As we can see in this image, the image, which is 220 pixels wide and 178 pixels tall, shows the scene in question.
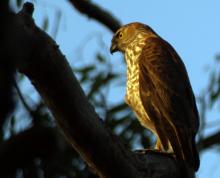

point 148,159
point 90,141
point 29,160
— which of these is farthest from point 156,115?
point 29,160

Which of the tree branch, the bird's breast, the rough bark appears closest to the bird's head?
the bird's breast

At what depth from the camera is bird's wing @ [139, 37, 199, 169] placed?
3.53m

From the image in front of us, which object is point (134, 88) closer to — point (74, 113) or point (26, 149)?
point (74, 113)

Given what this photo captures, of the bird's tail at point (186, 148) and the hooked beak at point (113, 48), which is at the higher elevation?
the hooked beak at point (113, 48)

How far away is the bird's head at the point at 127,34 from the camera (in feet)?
18.6

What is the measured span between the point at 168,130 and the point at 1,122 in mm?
3354

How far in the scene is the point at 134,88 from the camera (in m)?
4.49

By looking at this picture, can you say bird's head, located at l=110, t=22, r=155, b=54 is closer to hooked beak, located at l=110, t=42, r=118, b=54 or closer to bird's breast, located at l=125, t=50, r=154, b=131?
hooked beak, located at l=110, t=42, r=118, b=54

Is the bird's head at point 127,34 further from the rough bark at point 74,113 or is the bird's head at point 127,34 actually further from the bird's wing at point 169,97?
the rough bark at point 74,113

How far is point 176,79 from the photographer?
→ 4363mm

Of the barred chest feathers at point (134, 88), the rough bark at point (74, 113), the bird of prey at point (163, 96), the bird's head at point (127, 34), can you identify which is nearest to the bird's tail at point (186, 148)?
the bird of prey at point (163, 96)

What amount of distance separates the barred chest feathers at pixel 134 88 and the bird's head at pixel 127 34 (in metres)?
0.49

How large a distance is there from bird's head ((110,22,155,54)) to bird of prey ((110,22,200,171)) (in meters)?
0.26

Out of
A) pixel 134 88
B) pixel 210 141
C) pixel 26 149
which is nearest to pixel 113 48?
pixel 134 88
